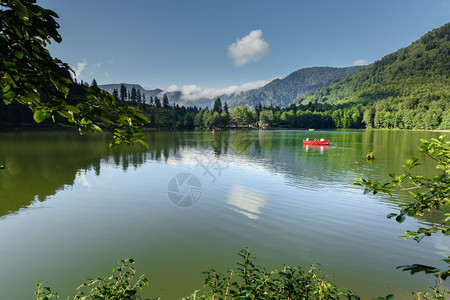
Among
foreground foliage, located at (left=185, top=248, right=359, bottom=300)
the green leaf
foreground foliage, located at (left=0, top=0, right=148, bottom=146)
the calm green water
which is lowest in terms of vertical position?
the calm green water

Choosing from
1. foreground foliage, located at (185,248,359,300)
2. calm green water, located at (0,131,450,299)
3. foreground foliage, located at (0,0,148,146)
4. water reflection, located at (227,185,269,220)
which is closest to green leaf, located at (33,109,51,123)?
foreground foliage, located at (0,0,148,146)

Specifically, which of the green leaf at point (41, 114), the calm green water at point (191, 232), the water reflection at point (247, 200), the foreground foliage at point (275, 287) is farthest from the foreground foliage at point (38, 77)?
the water reflection at point (247, 200)

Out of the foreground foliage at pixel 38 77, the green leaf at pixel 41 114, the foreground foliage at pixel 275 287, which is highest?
the foreground foliage at pixel 38 77

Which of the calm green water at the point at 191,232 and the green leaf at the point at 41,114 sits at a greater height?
the green leaf at the point at 41,114

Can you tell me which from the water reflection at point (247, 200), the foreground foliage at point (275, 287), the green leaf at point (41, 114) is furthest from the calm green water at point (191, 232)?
the green leaf at point (41, 114)

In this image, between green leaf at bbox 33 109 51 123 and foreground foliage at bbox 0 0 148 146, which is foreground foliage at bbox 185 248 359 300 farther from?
green leaf at bbox 33 109 51 123

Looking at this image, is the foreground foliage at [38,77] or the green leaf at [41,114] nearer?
the foreground foliage at [38,77]

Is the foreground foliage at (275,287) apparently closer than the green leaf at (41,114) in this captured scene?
No

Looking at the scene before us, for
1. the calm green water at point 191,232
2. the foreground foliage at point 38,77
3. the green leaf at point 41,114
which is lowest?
the calm green water at point 191,232

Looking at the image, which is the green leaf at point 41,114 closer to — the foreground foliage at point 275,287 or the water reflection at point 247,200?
the foreground foliage at point 275,287

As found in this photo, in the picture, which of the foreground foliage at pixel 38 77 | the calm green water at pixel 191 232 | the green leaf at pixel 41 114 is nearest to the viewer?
the foreground foliage at pixel 38 77

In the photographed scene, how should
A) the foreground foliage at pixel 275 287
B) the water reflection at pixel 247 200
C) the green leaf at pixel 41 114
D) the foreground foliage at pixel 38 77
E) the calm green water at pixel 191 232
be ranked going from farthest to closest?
the water reflection at pixel 247 200 < the calm green water at pixel 191 232 < the foreground foliage at pixel 275 287 < the green leaf at pixel 41 114 < the foreground foliage at pixel 38 77

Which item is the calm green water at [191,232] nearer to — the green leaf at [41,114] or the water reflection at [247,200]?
the water reflection at [247,200]

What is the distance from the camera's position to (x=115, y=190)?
65.7ft
